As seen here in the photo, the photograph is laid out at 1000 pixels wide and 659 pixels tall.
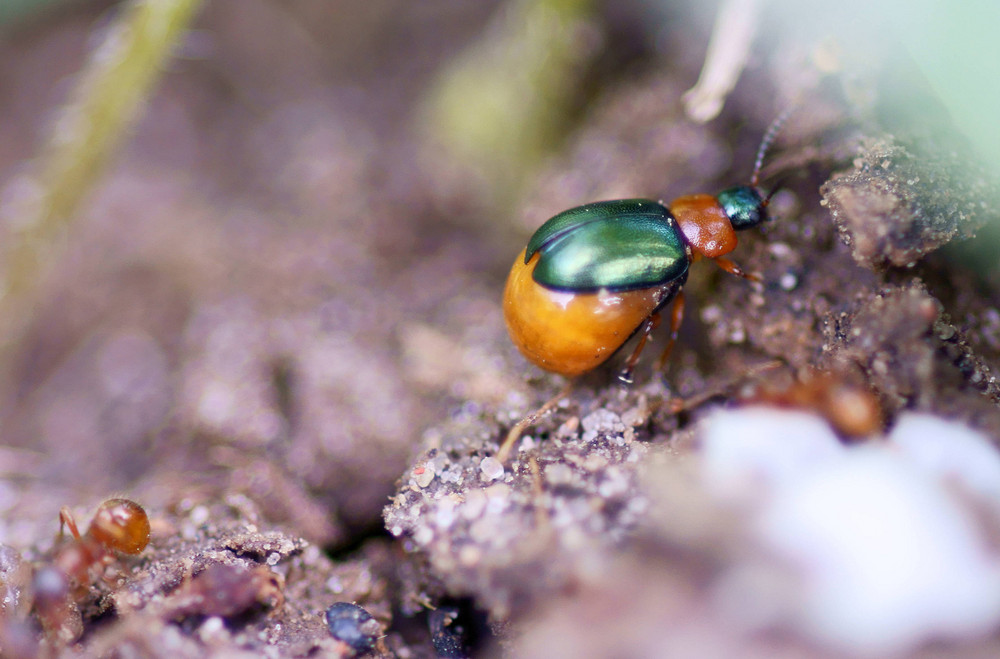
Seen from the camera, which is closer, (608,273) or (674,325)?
(608,273)

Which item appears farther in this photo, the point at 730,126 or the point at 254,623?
the point at 730,126

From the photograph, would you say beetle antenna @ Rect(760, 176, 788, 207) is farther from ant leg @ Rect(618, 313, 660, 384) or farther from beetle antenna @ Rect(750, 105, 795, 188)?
ant leg @ Rect(618, 313, 660, 384)

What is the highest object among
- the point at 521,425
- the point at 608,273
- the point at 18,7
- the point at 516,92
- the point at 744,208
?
the point at 18,7

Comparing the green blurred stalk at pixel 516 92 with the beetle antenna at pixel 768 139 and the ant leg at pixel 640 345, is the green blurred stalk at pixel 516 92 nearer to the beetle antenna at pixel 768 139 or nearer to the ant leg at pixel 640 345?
the beetle antenna at pixel 768 139

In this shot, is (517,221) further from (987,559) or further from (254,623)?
(987,559)

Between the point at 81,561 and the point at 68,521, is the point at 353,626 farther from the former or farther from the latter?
the point at 68,521

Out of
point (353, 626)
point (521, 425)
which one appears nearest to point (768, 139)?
point (521, 425)

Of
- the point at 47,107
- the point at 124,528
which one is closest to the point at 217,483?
the point at 124,528
